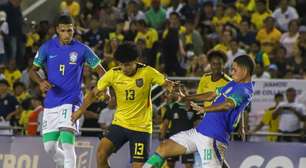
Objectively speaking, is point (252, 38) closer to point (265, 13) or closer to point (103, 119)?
point (265, 13)

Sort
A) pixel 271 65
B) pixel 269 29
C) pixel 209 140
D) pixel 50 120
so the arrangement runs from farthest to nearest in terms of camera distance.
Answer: pixel 269 29, pixel 271 65, pixel 50 120, pixel 209 140

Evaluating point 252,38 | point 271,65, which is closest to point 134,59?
point 271,65

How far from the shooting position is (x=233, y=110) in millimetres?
14250

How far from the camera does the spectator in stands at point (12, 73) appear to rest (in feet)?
80.0

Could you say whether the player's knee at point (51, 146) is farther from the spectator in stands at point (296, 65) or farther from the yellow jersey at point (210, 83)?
the spectator in stands at point (296, 65)

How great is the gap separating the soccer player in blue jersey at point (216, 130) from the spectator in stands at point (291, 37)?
30.5 feet

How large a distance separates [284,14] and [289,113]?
17.2 feet

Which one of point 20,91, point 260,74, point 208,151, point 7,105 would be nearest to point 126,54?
point 208,151

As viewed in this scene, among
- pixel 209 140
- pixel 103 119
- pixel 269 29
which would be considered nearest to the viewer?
pixel 209 140

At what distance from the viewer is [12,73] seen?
24547 millimetres

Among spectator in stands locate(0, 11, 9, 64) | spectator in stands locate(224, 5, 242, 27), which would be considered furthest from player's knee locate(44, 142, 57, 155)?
spectator in stands locate(224, 5, 242, 27)

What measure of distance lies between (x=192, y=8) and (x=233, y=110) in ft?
38.6

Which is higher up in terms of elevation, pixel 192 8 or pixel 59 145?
pixel 192 8

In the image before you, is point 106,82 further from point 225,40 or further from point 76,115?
point 225,40
